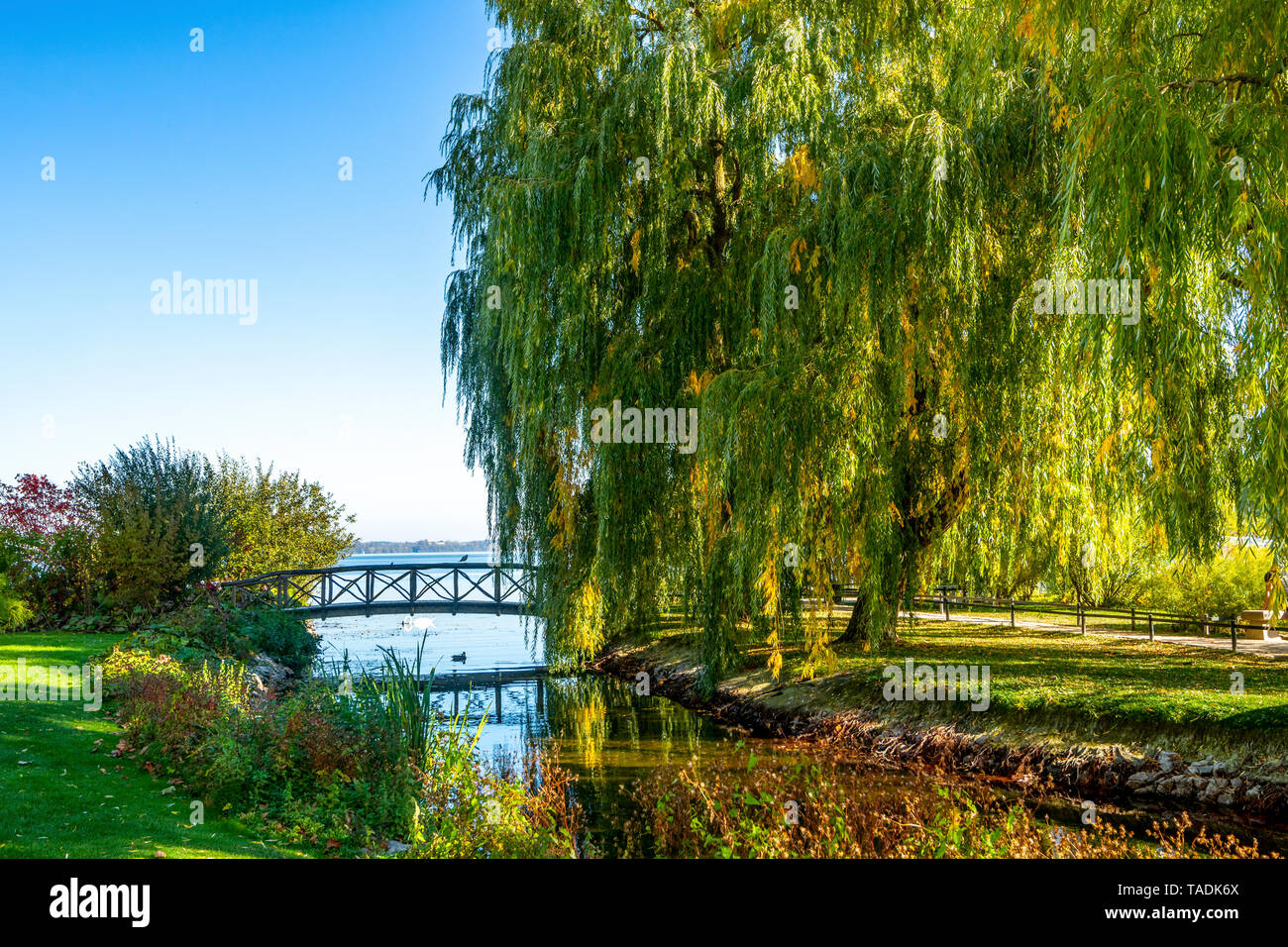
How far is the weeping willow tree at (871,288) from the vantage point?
5141 millimetres

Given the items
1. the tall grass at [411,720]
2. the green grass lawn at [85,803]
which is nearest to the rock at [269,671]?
the green grass lawn at [85,803]

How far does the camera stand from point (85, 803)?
5.38 m

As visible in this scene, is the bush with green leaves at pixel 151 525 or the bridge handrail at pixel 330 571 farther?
the bridge handrail at pixel 330 571

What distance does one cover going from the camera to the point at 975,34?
8.04 metres

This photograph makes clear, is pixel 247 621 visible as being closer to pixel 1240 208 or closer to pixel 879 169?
pixel 879 169

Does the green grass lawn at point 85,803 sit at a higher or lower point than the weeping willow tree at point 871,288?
lower

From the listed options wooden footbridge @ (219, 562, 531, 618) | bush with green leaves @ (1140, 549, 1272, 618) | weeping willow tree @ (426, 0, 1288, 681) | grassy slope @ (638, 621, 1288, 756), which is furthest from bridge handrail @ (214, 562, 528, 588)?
bush with green leaves @ (1140, 549, 1272, 618)

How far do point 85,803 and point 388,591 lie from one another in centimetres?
1578

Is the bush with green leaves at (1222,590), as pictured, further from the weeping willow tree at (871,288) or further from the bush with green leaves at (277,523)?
the bush with green leaves at (277,523)

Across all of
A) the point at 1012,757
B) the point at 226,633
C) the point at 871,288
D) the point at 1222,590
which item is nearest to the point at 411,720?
the point at 871,288

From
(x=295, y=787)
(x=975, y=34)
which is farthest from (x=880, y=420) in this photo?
(x=295, y=787)

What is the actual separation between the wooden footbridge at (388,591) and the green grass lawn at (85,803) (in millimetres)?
11178

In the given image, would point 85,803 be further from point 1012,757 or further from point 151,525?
point 151,525
